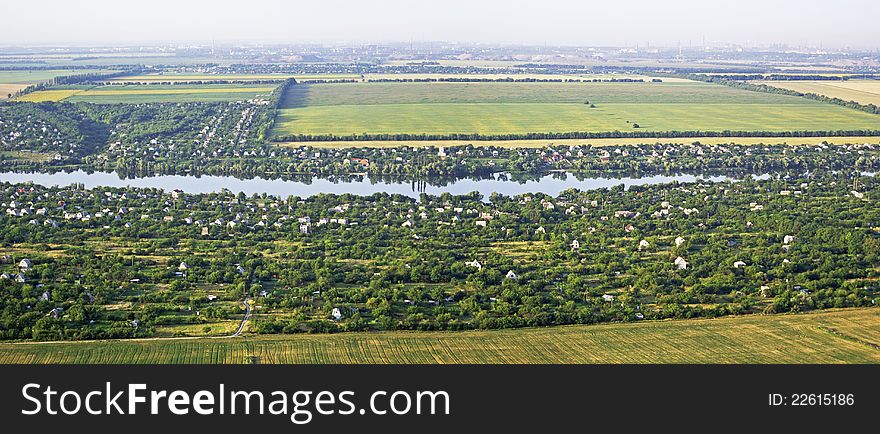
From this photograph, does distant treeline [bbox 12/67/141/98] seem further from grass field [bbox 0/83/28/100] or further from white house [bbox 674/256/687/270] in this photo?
white house [bbox 674/256/687/270]

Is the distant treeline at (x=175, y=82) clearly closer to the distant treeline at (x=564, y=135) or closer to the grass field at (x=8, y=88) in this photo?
the grass field at (x=8, y=88)

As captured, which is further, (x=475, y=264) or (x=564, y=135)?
(x=564, y=135)

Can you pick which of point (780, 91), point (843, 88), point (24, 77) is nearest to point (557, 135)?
point (780, 91)

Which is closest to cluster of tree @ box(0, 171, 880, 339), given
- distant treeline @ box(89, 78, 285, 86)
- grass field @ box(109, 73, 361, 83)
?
distant treeline @ box(89, 78, 285, 86)

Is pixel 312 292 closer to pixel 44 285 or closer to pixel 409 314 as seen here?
pixel 409 314

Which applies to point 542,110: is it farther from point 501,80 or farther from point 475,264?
point 475,264

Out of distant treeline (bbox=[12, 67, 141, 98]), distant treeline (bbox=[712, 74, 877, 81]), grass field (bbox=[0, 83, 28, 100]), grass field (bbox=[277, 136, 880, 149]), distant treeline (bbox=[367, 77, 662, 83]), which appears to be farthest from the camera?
distant treeline (bbox=[712, 74, 877, 81])
